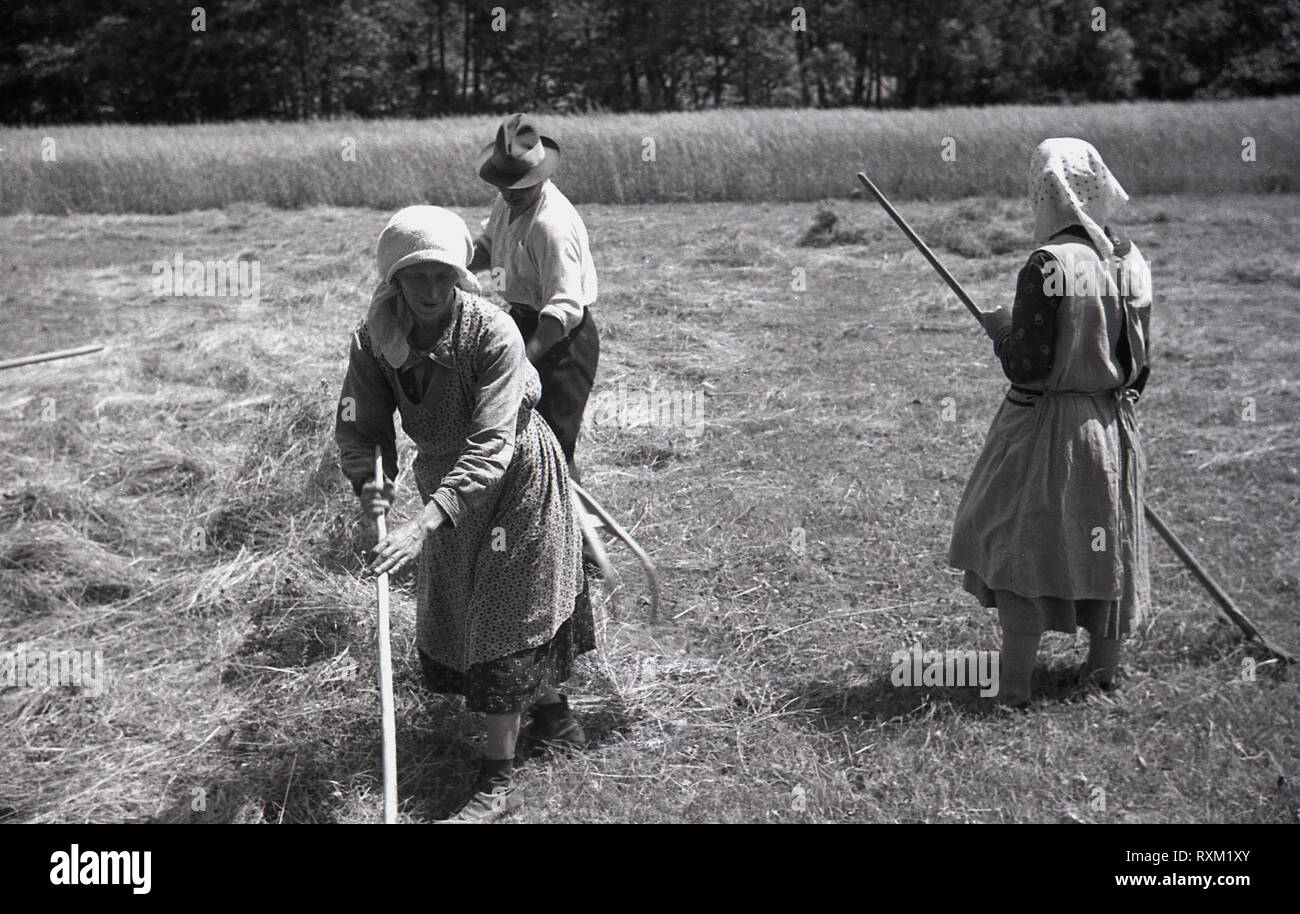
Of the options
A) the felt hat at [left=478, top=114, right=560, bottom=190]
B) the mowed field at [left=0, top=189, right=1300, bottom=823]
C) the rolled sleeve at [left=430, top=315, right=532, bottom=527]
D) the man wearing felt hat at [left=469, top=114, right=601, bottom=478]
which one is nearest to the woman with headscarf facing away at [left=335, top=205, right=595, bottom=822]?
the rolled sleeve at [left=430, top=315, right=532, bottom=527]

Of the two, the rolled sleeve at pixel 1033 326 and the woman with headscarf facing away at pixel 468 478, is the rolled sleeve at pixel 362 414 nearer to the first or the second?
the woman with headscarf facing away at pixel 468 478

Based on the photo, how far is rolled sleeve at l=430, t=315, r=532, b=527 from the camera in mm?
2623

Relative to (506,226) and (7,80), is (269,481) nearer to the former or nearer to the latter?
(506,226)

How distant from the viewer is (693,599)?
4.39 metres

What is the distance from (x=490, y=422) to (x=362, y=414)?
0.40 metres

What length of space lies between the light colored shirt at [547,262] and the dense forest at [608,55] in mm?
30015

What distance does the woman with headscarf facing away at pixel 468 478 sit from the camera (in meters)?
2.66

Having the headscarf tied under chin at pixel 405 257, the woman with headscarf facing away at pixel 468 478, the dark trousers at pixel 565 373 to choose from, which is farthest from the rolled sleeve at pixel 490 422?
the dark trousers at pixel 565 373

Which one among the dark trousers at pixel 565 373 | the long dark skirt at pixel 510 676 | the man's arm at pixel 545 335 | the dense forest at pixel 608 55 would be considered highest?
the dense forest at pixel 608 55

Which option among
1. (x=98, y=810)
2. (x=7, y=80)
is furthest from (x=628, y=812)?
(x=7, y=80)

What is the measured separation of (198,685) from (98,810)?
68 cm

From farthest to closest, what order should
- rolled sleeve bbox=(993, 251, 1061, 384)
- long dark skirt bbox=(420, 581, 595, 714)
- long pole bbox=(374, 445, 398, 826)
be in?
1. rolled sleeve bbox=(993, 251, 1061, 384)
2. long dark skirt bbox=(420, 581, 595, 714)
3. long pole bbox=(374, 445, 398, 826)

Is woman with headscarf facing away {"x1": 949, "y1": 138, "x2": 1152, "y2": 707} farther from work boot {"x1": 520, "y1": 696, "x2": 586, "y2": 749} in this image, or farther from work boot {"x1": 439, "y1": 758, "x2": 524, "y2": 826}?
work boot {"x1": 439, "y1": 758, "x2": 524, "y2": 826}

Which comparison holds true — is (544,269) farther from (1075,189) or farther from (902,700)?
(902,700)
